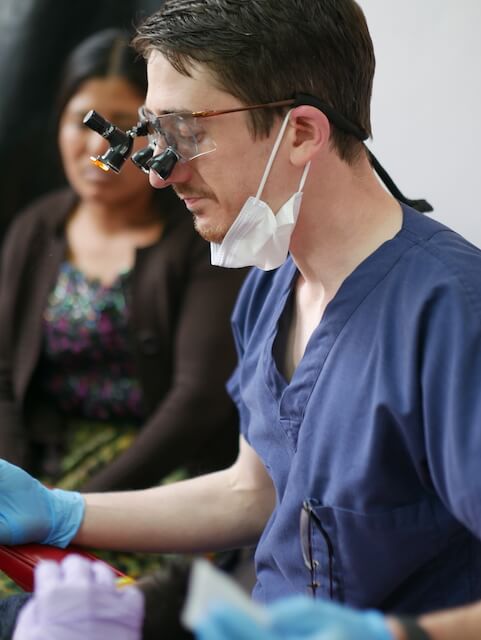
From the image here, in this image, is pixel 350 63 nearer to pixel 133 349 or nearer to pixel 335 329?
pixel 335 329

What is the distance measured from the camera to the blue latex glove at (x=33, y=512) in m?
1.38

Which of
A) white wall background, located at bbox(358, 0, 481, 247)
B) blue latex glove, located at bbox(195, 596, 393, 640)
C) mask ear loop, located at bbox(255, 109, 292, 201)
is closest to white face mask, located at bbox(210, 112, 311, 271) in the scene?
mask ear loop, located at bbox(255, 109, 292, 201)

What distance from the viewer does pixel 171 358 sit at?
2.28m

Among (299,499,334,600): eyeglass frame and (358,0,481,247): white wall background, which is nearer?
(299,499,334,600): eyeglass frame

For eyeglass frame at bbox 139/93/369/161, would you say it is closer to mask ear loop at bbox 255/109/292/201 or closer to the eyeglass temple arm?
mask ear loop at bbox 255/109/292/201

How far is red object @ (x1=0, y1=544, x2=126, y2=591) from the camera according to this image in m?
1.33

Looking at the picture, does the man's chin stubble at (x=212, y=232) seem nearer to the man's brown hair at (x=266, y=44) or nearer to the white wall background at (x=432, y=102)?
the man's brown hair at (x=266, y=44)

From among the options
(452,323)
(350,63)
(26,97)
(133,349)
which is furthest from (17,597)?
(26,97)

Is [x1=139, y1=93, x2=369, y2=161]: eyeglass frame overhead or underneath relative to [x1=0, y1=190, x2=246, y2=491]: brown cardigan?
overhead

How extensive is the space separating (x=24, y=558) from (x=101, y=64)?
1.36 metres

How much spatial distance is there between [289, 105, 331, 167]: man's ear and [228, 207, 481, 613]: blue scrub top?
16 cm

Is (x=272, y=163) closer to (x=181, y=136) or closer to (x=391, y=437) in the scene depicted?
(x=181, y=136)

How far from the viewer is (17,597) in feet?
4.01

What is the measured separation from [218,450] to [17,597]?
110 cm
